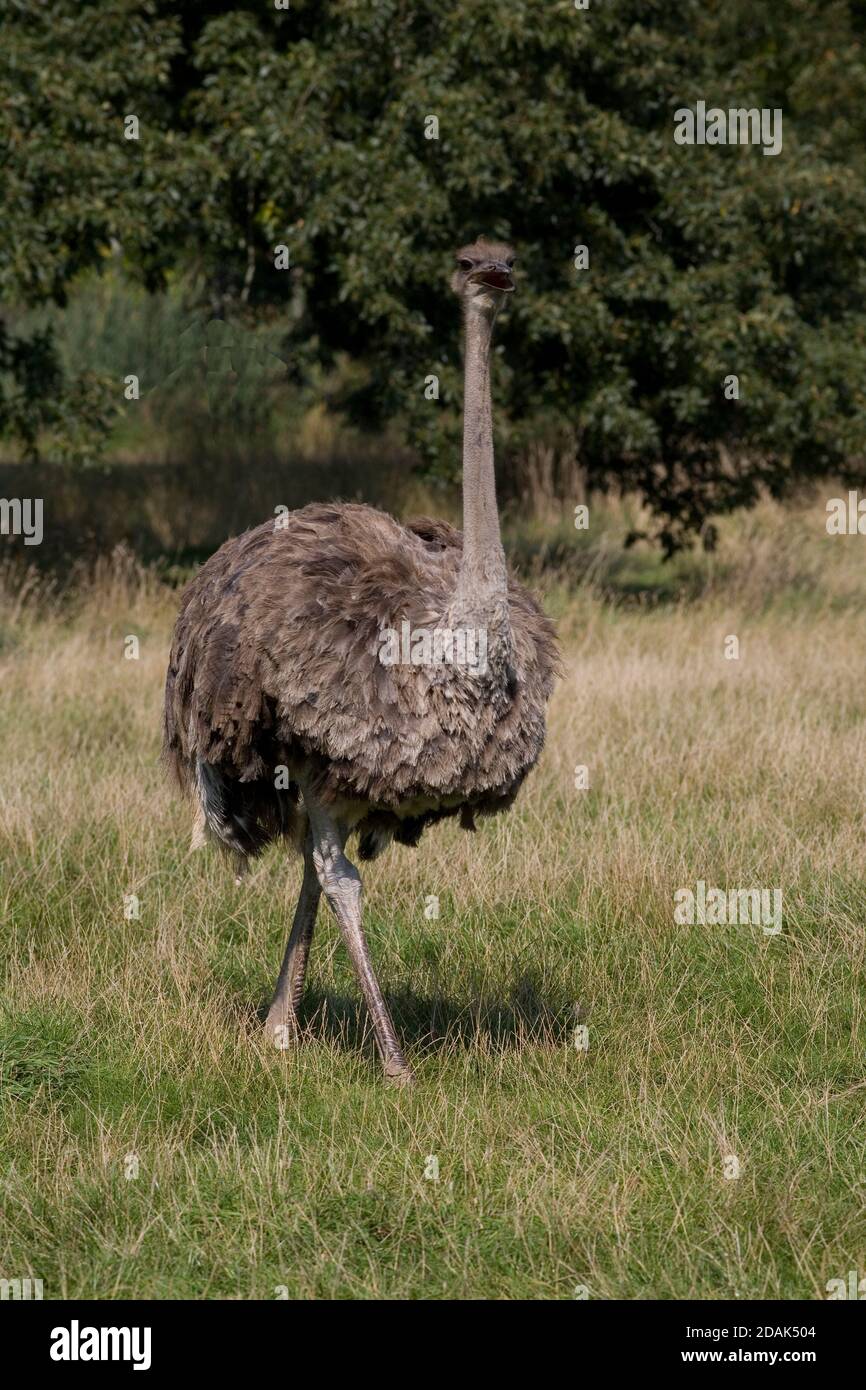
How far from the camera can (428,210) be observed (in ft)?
36.1

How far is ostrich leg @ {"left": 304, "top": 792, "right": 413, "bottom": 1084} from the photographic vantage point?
205 inches

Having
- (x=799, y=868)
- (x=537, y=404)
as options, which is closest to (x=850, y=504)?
(x=537, y=404)

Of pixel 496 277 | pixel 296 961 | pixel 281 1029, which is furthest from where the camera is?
pixel 296 961

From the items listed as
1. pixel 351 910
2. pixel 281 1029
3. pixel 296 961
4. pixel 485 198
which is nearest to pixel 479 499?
pixel 351 910

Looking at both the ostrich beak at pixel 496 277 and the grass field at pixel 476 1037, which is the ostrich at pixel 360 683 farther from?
the grass field at pixel 476 1037

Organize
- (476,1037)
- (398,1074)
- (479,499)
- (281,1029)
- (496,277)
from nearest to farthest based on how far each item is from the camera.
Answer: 1. (479,499)
2. (496,277)
3. (398,1074)
4. (476,1037)
5. (281,1029)

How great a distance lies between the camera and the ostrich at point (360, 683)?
4.90m

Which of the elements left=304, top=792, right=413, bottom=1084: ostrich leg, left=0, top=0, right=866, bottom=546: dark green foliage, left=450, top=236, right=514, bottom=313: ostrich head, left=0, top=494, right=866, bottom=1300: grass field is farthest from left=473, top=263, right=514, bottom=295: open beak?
left=0, top=0, right=866, bottom=546: dark green foliage

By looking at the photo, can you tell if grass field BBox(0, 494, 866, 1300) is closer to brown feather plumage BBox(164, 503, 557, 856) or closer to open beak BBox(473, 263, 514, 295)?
brown feather plumage BBox(164, 503, 557, 856)

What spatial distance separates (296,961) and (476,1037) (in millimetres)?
A: 607

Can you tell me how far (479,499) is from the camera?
16.2 ft

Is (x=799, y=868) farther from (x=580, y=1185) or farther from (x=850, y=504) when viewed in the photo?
(x=850, y=504)

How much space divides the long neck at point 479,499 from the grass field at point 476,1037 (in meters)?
1.36

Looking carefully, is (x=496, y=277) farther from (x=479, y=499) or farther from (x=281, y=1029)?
(x=281, y=1029)
